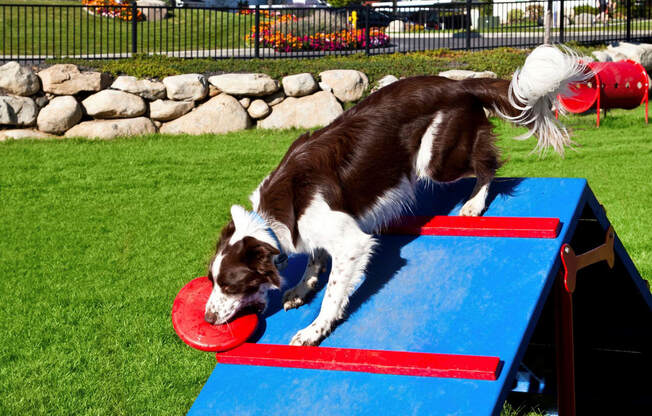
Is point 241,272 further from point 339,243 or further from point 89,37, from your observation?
point 89,37

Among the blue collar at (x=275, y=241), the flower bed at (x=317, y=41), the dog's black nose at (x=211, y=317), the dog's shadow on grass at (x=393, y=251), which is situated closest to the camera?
the dog's black nose at (x=211, y=317)

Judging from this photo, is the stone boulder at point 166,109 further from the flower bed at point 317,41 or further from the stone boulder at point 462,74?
the stone boulder at point 462,74

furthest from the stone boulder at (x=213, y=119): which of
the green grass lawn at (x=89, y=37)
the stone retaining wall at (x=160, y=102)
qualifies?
the green grass lawn at (x=89, y=37)

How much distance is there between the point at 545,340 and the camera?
4.88 meters

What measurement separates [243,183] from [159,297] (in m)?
3.56

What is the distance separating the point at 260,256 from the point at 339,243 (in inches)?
19.4

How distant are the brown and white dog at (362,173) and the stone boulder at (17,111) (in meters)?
8.57

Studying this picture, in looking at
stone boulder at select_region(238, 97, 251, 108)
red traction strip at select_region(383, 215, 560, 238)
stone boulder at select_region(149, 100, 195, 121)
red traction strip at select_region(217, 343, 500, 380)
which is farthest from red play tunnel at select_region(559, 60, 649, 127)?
red traction strip at select_region(217, 343, 500, 380)

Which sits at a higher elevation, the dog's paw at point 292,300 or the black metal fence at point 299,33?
the black metal fence at point 299,33

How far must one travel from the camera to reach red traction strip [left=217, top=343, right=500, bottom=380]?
3002mm

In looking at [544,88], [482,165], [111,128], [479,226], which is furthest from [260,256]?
[111,128]

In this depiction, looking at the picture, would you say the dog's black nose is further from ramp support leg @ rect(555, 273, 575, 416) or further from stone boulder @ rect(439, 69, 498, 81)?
stone boulder @ rect(439, 69, 498, 81)

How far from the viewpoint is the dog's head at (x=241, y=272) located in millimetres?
3754

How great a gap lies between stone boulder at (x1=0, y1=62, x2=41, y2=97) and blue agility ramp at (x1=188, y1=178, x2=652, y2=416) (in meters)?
8.50
